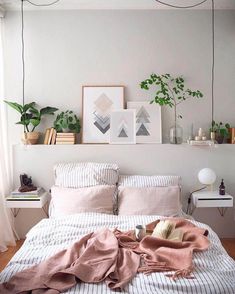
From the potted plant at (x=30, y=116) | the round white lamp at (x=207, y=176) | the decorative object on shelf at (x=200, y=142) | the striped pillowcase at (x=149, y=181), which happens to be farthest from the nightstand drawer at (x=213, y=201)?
the potted plant at (x=30, y=116)

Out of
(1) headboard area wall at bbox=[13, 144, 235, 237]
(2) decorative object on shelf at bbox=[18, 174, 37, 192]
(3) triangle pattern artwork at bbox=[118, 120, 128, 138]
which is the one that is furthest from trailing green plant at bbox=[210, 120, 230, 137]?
(2) decorative object on shelf at bbox=[18, 174, 37, 192]

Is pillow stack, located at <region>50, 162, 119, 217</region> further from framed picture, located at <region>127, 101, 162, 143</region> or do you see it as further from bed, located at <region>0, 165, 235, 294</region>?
framed picture, located at <region>127, 101, 162, 143</region>

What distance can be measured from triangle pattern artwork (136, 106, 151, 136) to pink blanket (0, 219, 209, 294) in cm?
151

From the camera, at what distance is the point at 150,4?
3.83 metres

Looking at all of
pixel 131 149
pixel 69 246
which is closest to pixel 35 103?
pixel 131 149

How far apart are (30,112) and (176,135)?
1.62m

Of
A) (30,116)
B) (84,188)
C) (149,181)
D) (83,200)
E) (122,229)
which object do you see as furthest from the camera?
(30,116)

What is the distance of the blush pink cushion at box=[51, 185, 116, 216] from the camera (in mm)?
3328

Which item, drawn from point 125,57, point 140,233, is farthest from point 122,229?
point 125,57

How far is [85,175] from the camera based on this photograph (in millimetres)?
3592

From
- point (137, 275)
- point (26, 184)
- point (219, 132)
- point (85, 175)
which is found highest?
point (219, 132)

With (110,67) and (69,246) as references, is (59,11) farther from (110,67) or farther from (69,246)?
(69,246)

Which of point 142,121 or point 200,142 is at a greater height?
point 142,121

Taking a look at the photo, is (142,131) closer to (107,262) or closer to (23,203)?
(23,203)
